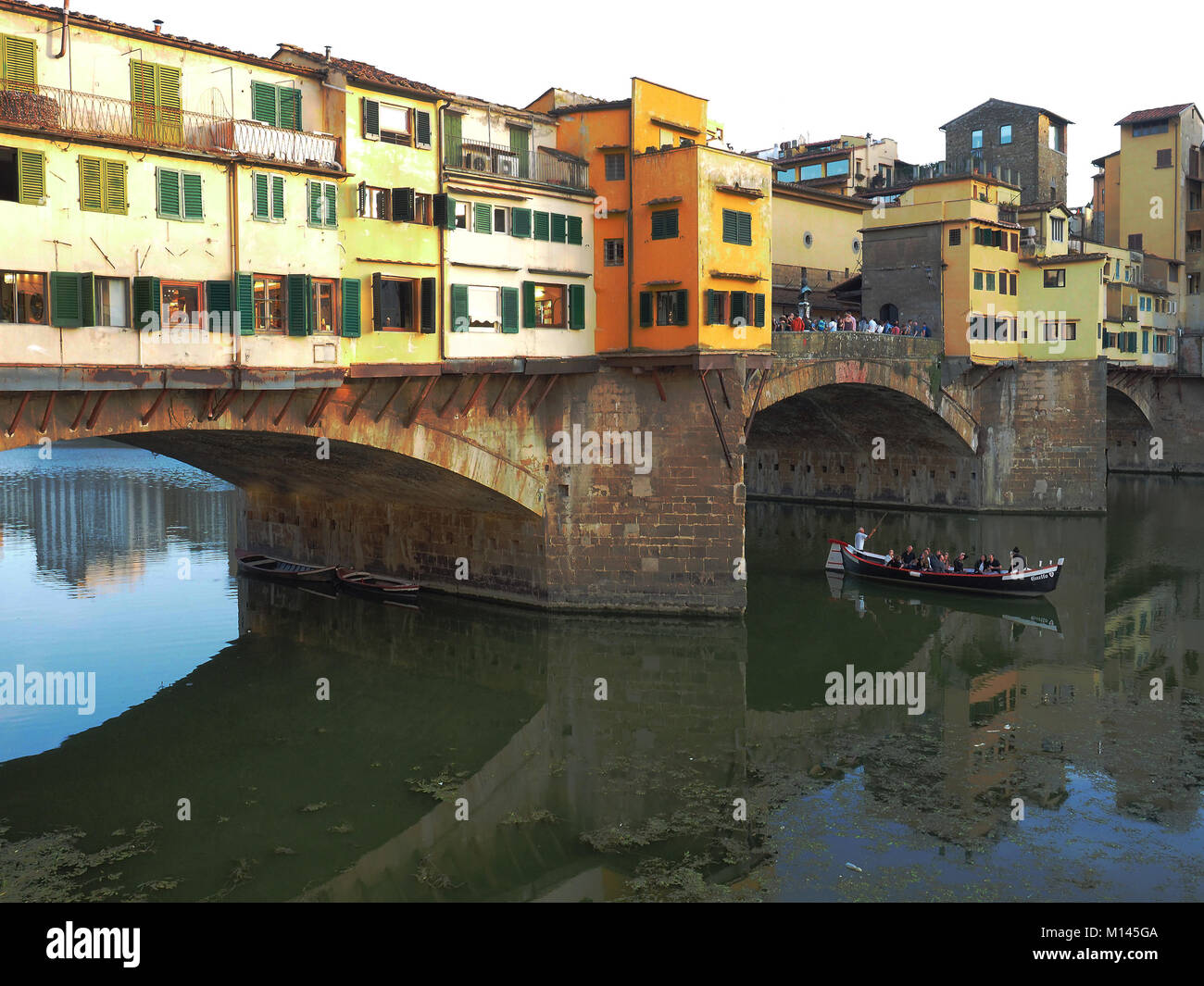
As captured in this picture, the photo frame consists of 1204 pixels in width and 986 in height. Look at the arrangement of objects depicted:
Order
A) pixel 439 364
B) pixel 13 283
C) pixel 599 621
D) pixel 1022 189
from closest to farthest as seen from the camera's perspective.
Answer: pixel 13 283 → pixel 439 364 → pixel 599 621 → pixel 1022 189

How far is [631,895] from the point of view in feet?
50.5

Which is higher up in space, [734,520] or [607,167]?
[607,167]

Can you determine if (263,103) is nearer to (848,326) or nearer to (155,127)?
(155,127)

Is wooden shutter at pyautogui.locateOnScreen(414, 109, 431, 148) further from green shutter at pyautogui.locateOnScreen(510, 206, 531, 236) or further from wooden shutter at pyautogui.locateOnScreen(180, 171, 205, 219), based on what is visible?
wooden shutter at pyautogui.locateOnScreen(180, 171, 205, 219)

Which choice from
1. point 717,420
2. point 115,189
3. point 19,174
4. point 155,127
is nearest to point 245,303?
point 115,189

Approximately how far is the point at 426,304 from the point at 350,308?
89.0 inches

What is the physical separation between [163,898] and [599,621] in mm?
16084

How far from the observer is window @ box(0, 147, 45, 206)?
20094 millimetres

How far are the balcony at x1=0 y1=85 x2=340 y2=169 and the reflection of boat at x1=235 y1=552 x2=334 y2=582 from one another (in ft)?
45.1

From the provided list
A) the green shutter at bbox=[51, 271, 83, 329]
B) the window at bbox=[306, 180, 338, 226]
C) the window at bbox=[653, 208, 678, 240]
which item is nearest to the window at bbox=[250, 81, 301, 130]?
the window at bbox=[306, 180, 338, 226]

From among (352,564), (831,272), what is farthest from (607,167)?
(831,272)

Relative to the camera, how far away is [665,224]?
2973cm

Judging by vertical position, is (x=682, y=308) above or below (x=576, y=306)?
below
